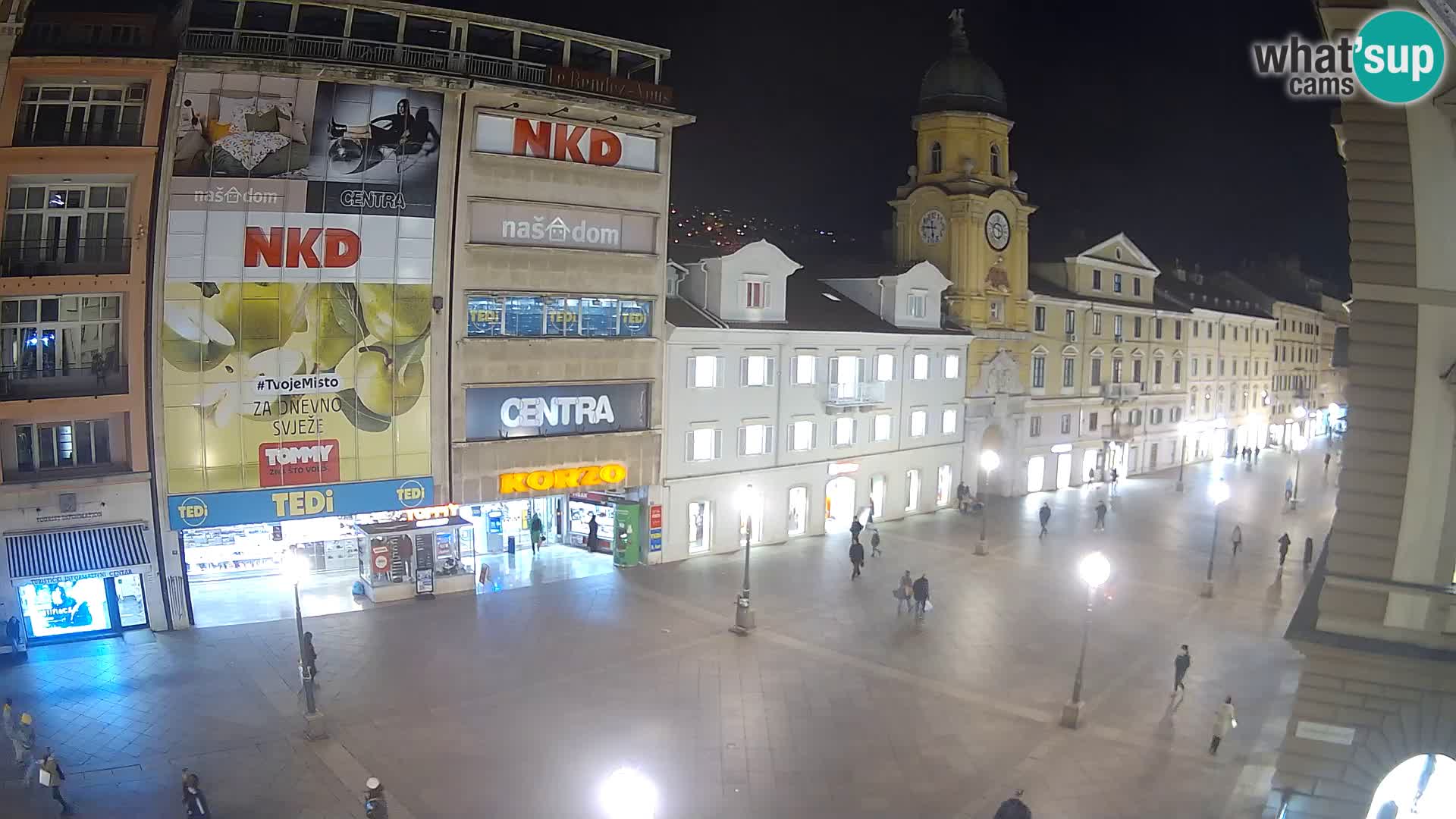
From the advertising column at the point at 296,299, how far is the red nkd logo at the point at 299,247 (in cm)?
4

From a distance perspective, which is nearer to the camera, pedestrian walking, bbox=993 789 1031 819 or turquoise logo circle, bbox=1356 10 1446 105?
pedestrian walking, bbox=993 789 1031 819

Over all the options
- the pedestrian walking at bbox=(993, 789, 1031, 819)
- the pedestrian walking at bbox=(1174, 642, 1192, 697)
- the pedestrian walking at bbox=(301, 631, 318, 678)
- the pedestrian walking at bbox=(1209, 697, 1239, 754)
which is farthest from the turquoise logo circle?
the pedestrian walking at bbox=(301, 631, 318, 678)

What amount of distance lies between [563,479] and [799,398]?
11.0 metres

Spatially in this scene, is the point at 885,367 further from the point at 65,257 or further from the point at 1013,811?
the point at 1013,811

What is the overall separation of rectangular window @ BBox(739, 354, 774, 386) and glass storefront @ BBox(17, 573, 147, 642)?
67.5 feet

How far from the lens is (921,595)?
2712 centimetres

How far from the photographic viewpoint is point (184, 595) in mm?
25609

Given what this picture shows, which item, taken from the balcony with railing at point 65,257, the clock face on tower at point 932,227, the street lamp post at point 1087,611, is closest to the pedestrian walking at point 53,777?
the balcony with railing at point 65,257

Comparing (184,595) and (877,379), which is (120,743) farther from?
(877,379)

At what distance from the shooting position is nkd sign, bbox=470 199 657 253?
29.0 m

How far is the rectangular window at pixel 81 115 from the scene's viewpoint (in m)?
23.9

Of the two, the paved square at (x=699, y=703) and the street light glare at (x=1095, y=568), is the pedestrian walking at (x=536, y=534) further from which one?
the street light glare at (x=1095, y=568)

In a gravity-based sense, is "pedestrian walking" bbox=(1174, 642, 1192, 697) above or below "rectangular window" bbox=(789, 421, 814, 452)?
below

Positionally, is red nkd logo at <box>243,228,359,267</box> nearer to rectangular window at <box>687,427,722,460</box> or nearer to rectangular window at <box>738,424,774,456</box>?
rectangular window at <box>687,427,722,460</box>
